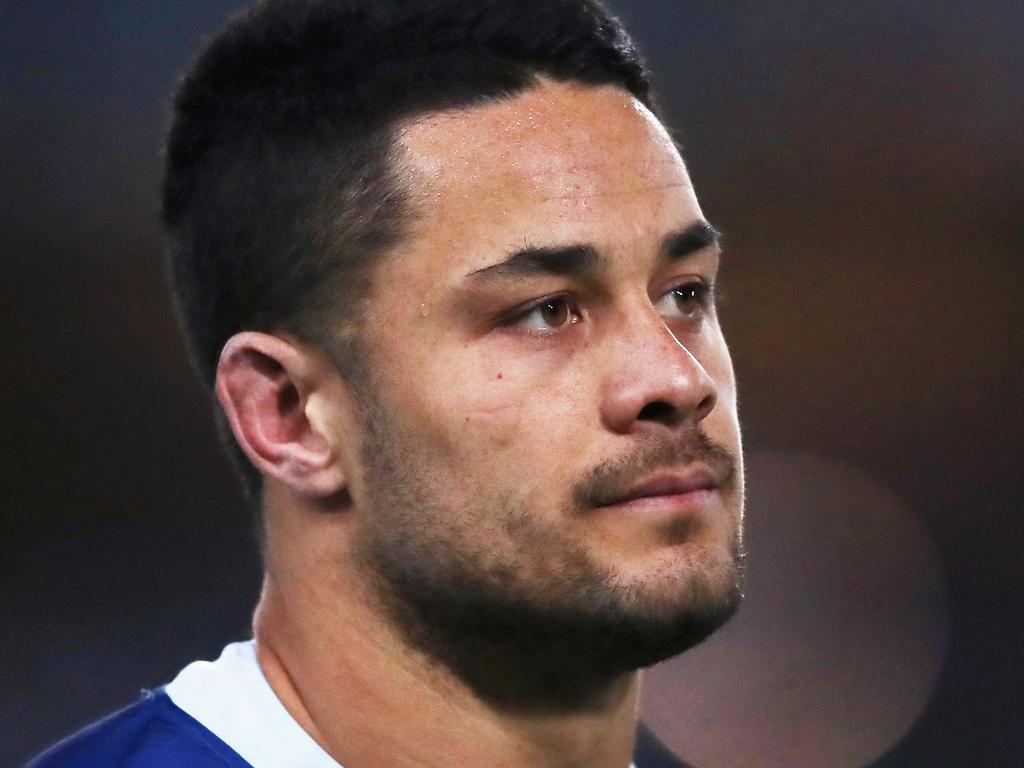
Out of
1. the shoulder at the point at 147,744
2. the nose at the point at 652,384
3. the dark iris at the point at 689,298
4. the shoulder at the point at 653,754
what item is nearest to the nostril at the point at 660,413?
the nose at the point at 652,384

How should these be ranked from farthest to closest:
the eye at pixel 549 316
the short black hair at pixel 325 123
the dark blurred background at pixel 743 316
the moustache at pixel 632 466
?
the dark blurred background at pixel 743 316 → the short black hair at pixel 325 123 → the eye at pixel 549 316 → the moustache at pixel 632 466

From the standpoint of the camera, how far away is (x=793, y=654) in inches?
228

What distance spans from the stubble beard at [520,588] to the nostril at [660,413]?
0.15 ft

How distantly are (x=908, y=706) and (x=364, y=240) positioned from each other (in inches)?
155

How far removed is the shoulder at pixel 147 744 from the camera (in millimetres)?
2604

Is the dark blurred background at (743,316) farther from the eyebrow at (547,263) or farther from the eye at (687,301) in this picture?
the eyebrow at (547,263)

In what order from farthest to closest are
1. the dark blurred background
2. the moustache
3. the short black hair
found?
the dark blurred background → the short black hair → the moustache

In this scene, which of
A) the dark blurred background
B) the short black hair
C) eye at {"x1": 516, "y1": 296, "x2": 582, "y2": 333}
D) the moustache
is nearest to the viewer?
the moustache

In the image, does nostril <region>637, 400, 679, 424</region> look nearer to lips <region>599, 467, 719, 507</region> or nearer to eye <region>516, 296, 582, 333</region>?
lips <region>599, 467, 719, 507</region>

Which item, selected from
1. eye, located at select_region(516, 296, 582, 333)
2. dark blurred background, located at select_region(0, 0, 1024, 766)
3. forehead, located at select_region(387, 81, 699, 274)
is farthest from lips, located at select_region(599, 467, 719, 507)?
dark blurred background, located at select_region(0, 0, 1024, 766)

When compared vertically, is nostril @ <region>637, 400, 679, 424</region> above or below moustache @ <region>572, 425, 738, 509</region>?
above

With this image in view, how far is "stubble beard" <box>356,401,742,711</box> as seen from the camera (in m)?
2.43

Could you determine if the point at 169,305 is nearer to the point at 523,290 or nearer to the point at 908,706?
the point at 908,706

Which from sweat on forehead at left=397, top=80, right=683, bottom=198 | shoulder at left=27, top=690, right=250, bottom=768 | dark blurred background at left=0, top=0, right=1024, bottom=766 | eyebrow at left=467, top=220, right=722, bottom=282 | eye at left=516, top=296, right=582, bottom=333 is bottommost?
shoulder at left=27, top=690, right=250, bottom=768
